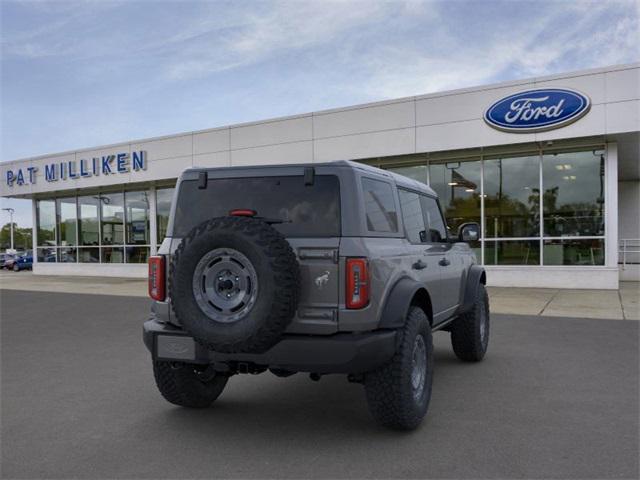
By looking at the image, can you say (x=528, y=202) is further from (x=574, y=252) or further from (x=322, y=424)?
(x=322, y=424)

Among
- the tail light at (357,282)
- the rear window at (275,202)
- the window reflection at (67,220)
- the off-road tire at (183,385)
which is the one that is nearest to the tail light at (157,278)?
the rear window at (275,202)

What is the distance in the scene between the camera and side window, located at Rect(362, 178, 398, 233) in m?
4.23

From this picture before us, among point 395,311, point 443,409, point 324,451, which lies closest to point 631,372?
point 443,409

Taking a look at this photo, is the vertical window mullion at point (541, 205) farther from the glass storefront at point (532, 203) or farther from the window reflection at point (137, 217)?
the window reflection at point (137, 217)

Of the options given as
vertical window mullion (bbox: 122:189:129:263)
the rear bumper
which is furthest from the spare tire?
vertical window mullion (bbox: 122:189:129:263)

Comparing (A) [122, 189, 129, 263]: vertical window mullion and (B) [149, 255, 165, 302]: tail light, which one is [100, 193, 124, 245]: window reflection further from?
(B) [149, 255, 165, 302]: tail light

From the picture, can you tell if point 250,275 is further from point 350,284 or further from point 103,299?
point 103,299

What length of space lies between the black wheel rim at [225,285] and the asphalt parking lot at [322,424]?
962 millimetres

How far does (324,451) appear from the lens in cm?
386

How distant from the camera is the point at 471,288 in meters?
6.37

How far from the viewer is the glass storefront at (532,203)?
15.0 m

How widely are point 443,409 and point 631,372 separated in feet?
8.30

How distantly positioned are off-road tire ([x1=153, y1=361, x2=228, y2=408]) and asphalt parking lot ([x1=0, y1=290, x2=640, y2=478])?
0.34 feet

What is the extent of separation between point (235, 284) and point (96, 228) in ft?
77.3
